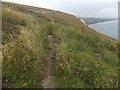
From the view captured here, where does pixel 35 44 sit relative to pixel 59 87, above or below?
above

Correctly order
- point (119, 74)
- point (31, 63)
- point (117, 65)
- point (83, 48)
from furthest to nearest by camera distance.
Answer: point (83, 48) → point (117, 65) → point (119, 74) → point (31, 63)

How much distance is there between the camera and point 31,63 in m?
16.5

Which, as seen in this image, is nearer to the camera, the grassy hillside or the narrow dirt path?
the narrow dirt path

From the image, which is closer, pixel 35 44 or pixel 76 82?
pixel 76 82

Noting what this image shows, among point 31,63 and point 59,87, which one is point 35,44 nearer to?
point 31,63

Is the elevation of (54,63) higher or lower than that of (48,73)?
higher

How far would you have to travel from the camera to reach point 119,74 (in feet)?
60.2

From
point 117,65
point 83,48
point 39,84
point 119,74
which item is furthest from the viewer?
point 83,48

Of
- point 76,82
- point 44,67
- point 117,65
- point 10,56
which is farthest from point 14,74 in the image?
point 117,65

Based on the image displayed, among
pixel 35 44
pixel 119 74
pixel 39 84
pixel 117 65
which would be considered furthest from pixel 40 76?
pixel 117 65

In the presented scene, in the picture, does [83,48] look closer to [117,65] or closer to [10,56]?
[117,65]

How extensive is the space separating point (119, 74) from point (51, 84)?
491cm

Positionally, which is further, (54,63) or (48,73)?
(54,63)

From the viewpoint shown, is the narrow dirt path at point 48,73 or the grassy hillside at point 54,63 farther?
the grassy hillside at point 54,63
